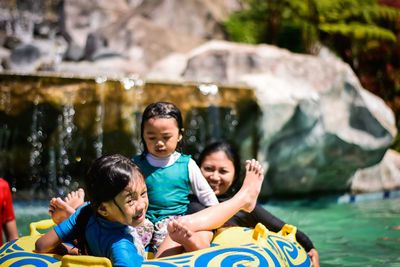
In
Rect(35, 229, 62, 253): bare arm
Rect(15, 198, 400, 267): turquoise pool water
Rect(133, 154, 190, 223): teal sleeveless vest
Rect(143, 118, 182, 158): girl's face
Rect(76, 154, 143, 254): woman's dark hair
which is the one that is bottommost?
Rect(15, 198, 400, 267): turquoise pool water

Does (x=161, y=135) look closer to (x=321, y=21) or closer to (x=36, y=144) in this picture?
(x=36, y=144)

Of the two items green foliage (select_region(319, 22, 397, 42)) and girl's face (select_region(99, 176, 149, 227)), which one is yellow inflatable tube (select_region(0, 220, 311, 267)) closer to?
girl's face (select_region(99, 176, 149, 227))

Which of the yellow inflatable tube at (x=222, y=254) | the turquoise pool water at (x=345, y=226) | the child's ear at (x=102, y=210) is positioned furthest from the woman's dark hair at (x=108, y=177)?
the turquoise pool water at (x=345, y=226)

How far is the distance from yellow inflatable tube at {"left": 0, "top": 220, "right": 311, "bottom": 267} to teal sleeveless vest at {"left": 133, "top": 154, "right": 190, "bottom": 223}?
0.28 metres

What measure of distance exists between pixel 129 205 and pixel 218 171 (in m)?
1.25

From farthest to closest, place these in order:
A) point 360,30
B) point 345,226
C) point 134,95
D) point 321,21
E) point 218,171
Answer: point 321,21, point 360,30, point 134,95, point 345,226, point 218,171

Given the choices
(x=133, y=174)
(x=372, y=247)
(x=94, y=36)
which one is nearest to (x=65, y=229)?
(x=133, y=174)

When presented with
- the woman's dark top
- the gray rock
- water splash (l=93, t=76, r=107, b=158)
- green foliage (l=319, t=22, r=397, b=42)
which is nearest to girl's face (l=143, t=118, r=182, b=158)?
the woman's dark top

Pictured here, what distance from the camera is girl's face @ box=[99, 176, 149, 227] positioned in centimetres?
264

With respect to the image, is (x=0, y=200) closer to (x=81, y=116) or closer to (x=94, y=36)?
(x=81, y=116)

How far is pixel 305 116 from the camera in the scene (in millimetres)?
7613

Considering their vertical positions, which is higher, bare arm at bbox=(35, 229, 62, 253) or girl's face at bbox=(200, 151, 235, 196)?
girl's face at bbox=(200, 151, 235, 196)

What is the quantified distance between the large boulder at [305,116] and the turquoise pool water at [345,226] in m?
0.41

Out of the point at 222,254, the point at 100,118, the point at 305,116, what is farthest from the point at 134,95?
the point at 222,254
